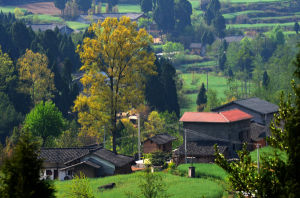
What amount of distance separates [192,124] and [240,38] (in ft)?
340

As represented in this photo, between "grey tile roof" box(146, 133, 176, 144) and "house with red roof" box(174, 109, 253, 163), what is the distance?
136 inches

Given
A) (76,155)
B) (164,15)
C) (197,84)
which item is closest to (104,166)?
(76,155)

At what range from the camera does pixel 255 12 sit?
199m

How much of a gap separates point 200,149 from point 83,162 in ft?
43.2

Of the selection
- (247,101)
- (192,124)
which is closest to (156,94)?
(247,101)

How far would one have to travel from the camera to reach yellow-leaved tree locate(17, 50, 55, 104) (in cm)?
8088

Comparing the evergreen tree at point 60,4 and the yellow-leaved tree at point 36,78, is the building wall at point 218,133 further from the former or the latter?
the evergreen tree at point 60,4

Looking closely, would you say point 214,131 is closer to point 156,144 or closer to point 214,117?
point 214,117

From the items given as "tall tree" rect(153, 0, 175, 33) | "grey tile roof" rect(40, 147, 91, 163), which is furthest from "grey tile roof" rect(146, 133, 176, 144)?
"tall tree" rect(153, 0, 175, 33)

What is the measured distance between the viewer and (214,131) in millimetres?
67000

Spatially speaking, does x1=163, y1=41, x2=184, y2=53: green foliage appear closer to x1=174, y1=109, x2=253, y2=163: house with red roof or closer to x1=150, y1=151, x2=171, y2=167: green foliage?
x1=174, y1=109, x2=253, y2=163: house with red roof

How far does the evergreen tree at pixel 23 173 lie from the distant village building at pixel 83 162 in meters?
37.9

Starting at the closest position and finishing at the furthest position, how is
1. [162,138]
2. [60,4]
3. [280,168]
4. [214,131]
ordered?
[280,168] < [214,131] < [162,138] < [60,4]

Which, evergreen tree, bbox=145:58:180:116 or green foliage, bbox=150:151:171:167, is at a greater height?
evergreen tree, bbox=145:58:180:116
